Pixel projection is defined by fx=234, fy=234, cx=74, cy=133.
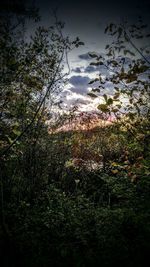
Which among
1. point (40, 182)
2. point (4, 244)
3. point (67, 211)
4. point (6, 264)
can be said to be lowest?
point (6, 264)

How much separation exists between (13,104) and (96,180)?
229 inches

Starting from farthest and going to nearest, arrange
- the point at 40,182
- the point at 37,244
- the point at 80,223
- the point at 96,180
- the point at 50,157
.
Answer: the point at 96,180 < the point at 50,157 < the point at 40,182 < the point at 80,223 < the point at 37,244

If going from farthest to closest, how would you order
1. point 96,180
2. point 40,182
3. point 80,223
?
point 96,180 < point 40,182 < point 80,223

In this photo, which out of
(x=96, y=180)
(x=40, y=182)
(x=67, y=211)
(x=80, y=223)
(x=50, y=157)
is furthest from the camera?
(x=96, y=180)

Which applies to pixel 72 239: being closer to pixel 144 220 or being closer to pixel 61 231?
pixel 61 231

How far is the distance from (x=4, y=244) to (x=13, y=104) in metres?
3.55

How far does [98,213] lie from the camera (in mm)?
5797

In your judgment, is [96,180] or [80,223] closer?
[80,223]

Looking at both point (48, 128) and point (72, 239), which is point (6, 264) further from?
point (48, 128)

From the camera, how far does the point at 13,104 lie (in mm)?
6512

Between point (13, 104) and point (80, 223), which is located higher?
point (13, 104)

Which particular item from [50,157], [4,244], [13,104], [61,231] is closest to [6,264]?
[4,244]

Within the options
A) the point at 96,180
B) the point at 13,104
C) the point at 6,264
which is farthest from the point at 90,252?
the point at 96,180

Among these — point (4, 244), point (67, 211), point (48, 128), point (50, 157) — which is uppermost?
point (48, 128)
